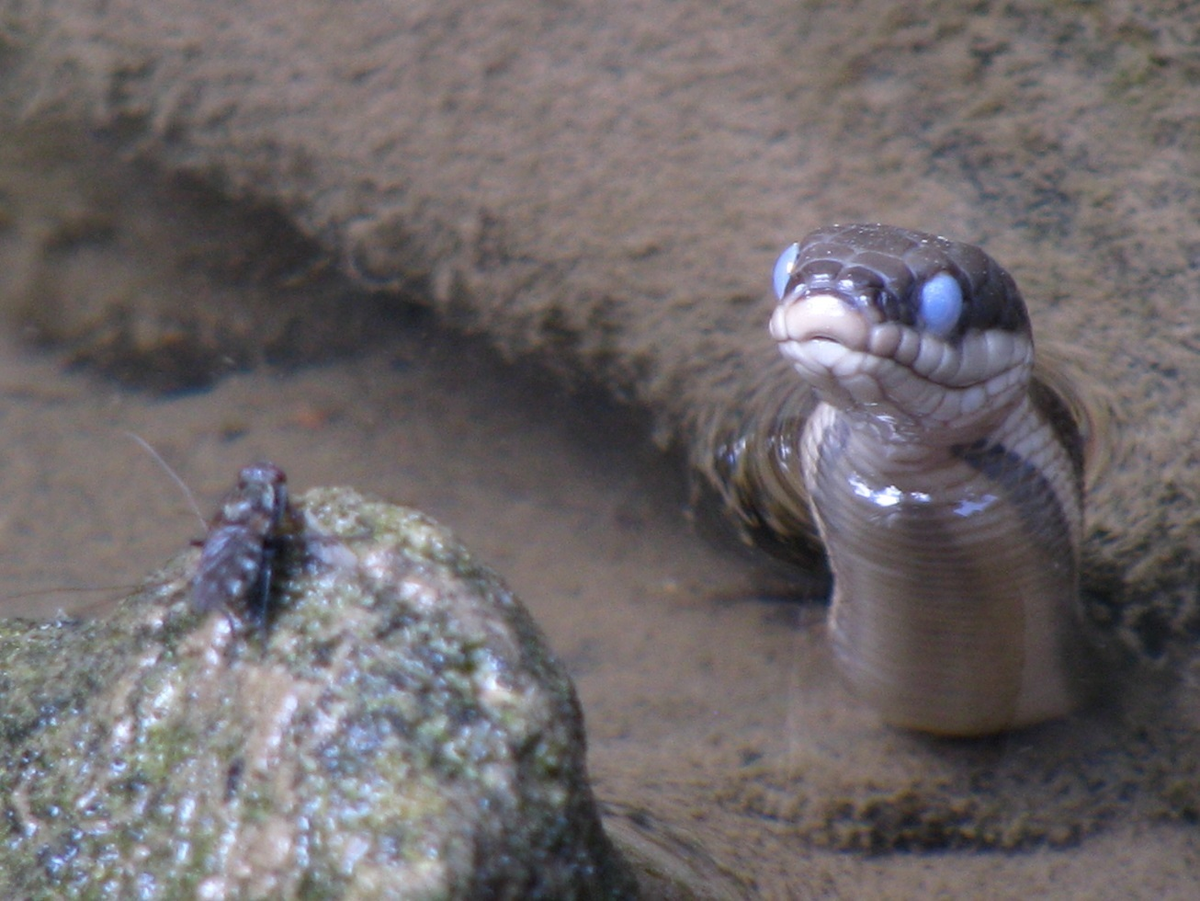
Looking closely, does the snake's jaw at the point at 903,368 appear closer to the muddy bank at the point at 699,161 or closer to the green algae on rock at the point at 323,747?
the muddy bank at the point at 699,161

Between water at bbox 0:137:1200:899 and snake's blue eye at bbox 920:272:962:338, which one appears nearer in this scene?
snake's blue eye at bbox 920:272:962:338

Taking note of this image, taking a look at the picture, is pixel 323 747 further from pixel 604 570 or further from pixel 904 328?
pixel 604 570

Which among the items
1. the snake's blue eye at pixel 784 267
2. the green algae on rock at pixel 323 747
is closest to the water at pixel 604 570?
the green algae on rock at pixel 323 747

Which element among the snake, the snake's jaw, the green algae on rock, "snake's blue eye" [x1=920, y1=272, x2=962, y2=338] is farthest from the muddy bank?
the green algae on rock

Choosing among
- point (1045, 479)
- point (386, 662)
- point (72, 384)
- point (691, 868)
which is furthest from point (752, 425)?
point (72, 384)

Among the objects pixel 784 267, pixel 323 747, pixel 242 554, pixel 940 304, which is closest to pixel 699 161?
pixel 784 267

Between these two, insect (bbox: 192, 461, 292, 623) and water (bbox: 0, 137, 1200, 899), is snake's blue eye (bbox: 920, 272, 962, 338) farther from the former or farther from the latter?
insect (bbox: 192, 461, 292, 623)

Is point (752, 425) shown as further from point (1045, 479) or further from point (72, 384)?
point (72, 384)
